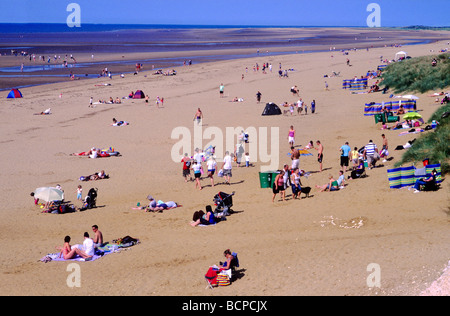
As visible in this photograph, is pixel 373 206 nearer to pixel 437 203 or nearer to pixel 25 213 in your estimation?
pixel 437 203

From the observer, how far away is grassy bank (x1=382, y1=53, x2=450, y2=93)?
33656 millimetres

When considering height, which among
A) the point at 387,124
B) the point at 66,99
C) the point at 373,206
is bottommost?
the point at 373,206

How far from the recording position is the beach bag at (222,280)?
1037cm

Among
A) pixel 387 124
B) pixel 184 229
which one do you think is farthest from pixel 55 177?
pixel 387 124

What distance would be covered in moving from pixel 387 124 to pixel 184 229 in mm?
14895

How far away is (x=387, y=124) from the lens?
2550 cm

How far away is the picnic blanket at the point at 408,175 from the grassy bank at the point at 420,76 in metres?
19.8
